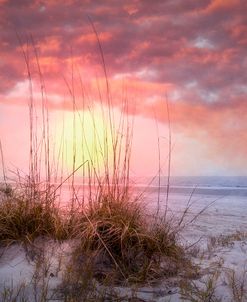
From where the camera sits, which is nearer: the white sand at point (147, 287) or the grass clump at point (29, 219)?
the white sand at point (147, 287)

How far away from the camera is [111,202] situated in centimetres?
379

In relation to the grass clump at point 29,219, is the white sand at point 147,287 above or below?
below

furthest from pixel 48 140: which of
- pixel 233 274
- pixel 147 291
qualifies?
pixel 233 274

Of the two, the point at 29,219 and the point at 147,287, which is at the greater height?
the point at 29,219

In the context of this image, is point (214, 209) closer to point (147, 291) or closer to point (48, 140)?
point (48, 140)

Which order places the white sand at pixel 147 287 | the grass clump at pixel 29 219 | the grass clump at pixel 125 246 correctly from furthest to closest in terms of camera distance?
the grass clump at pixel 29 219 < the grass clump at pixel 125 246 < the white sand at pixel 147 287

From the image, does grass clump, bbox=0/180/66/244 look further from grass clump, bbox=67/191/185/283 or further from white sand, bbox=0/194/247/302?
grass clump, bbox=67/191/185/283

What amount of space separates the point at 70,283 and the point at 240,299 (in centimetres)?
112

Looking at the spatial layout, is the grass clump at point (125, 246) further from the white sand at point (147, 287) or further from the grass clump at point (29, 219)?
the grass clump at point (29, 219)

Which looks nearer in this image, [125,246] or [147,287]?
[147,287]

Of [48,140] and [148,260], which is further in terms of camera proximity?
[48,140]

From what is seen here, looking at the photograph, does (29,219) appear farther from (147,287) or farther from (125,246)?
(147,287)

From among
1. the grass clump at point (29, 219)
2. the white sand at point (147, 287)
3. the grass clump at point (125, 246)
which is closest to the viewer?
the white sand at point (147, 287)

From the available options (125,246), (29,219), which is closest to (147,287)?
(125,246)
